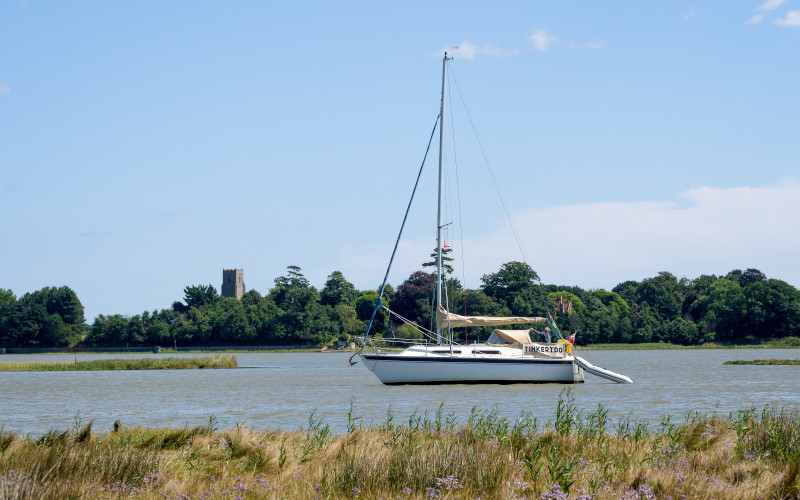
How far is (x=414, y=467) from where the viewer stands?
35.9 feet

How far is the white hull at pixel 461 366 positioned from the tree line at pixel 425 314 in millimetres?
64692

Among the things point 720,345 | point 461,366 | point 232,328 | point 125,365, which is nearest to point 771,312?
point 720,345

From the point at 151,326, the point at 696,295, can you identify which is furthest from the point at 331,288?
the point at 696,295

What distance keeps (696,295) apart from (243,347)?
8543 cm

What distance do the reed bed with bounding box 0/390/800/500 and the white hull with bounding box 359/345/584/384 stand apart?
23354mm

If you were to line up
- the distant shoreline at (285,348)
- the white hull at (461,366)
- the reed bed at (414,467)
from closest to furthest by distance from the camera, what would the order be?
the reed bed at (414,467)
the white hull at (461,366)
the distant shoreline at (285,348)

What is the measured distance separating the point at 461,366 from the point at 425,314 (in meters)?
92.7

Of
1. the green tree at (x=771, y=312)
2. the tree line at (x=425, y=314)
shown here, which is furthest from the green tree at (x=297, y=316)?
the green tree at (x=771, y=312)

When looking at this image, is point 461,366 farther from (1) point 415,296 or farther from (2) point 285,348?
(2) point 285,348

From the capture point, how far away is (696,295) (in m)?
166

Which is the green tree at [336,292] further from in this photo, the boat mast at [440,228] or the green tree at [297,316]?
the boat mast at [440,228]

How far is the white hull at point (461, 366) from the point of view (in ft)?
125

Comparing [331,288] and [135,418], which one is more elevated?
[331,288]

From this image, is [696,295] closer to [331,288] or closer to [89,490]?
[331,288]
